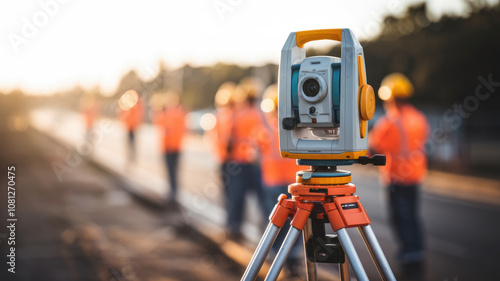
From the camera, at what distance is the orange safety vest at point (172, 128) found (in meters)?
10.9

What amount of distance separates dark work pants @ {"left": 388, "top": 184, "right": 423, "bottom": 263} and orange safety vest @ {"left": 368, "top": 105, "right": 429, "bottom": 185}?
115mm

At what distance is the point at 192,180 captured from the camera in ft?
53.2

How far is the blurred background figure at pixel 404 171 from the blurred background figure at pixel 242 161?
2.00 m

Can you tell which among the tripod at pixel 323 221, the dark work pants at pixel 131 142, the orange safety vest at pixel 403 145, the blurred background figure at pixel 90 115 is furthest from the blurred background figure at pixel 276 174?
the blurred background figure at pixel 90 115

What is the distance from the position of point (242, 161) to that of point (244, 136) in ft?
1.14

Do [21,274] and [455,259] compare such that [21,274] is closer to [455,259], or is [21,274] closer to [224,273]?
[224,273]

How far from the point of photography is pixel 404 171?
627 cm

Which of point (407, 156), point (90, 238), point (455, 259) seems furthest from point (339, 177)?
point (90, 238)

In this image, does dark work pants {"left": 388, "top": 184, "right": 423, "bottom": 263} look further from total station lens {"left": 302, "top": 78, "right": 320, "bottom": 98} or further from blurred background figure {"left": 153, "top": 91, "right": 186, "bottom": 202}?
blurred background figure {"left": 153, "top": 91, "right": 186, "bottom": 202}

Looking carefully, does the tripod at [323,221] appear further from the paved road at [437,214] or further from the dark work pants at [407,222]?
the dark work pants at [407,222]

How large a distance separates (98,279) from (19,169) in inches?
487

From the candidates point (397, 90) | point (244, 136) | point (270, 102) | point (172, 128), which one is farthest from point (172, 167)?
point (397, 90)

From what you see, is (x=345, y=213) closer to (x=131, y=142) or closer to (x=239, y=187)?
(x=239, y=187)

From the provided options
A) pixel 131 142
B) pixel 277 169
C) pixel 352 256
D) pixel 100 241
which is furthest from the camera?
pixel 131 142
